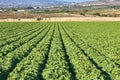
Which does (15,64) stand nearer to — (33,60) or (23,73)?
(33,60)

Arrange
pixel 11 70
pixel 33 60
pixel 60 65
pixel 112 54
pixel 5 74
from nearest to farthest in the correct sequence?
1. pixel 5 74
2. pixel 11 70
3. pixel 60 65
4. pixel 33 60
5. pixel 112 54

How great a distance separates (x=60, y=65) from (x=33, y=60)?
1.64 m

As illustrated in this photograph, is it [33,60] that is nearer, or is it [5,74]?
[5,74]

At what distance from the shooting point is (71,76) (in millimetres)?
12117

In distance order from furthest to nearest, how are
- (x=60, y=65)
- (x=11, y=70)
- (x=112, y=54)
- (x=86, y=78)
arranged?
(x=112, y=54) < (x=60, y=65) < (x=11, y=70) < (x=86, y=78)

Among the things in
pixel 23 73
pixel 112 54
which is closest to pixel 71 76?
pixel 23 73

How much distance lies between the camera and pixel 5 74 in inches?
490

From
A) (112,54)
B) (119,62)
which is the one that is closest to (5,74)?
(119,62)

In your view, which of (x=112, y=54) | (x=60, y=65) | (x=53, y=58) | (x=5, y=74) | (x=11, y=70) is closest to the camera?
(x=5, y=74)

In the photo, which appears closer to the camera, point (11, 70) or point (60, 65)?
point (11, 70)

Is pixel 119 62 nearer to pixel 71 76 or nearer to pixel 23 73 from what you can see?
pixel 71 76

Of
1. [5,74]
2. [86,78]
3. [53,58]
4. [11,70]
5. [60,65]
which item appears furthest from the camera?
[53,58]

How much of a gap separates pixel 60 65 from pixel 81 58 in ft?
7.94

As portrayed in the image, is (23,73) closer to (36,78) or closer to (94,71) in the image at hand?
(36,78)
